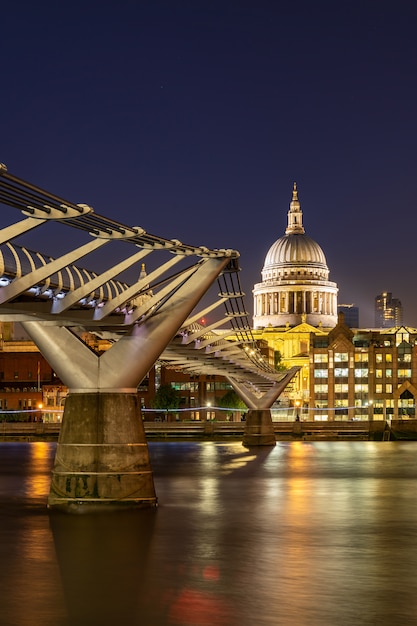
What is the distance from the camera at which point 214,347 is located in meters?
65.6

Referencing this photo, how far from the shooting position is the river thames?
22.9 m

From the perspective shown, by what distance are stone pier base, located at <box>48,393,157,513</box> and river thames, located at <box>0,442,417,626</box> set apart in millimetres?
747

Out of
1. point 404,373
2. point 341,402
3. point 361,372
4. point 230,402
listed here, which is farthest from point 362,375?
point 230,402

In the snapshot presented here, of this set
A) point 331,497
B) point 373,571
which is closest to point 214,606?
point 373,571

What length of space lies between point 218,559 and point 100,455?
8.17m

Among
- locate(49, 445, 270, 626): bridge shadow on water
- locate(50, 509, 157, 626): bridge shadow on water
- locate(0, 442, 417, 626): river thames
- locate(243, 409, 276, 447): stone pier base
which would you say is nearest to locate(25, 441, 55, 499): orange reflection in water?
locate(0, 442, 417, 626): river thames

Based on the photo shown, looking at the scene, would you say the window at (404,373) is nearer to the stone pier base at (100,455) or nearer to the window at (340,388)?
the window at (340,388)

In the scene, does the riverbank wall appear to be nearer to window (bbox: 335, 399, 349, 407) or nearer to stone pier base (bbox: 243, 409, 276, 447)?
stone pier base (bbox: 243, 409, 276, 447)

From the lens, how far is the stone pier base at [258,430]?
107000 mm

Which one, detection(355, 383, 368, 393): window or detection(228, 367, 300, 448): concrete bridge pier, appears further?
detection(355, 383, 368, 393): window

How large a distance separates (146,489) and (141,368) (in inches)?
151

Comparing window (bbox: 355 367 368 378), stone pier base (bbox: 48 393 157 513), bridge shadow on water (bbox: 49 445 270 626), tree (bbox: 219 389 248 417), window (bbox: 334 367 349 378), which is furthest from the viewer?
window (bbox: 334 367 349 378)

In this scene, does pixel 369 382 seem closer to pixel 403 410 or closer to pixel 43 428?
pixel 403 410

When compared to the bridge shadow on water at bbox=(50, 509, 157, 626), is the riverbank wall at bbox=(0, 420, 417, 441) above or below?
above
